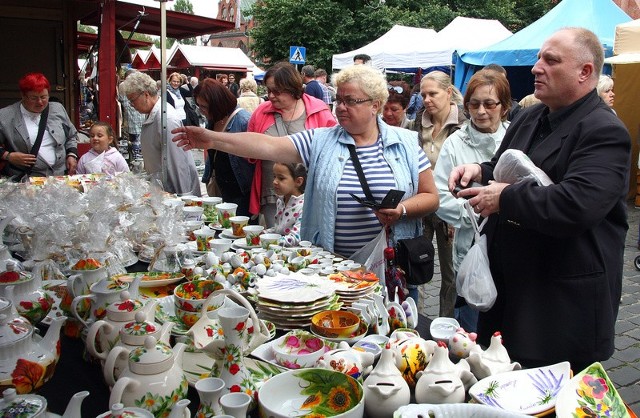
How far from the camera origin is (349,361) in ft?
5.12

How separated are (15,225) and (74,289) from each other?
3.27 ft

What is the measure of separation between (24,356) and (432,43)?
14.0 meters

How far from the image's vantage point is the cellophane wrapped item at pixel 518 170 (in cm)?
215

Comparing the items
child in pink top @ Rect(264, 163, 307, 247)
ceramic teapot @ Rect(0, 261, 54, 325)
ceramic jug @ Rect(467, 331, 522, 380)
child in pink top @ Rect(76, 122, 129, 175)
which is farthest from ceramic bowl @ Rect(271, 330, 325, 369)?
child in pink top @ Rect(76, 122, 129, 175)

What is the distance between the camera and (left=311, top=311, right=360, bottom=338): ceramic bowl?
1.84 m

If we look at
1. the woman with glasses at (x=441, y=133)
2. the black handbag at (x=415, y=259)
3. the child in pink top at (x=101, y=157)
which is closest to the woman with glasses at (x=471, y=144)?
the black handbag at (x=415, y=259)

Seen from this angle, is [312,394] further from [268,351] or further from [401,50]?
[401,50]

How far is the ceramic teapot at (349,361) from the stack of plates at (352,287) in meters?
0.51

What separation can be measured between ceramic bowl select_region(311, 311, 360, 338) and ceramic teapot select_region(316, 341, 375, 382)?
0.60 feet

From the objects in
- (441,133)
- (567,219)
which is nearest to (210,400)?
(567,219)

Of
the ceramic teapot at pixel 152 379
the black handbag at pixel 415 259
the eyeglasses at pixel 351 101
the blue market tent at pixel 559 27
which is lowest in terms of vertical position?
the black handbag at pixel 415 259

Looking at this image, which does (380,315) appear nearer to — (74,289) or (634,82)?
(74,289)

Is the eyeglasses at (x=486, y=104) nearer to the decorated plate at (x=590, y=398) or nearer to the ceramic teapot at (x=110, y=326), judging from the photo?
the decorated plate at (x=590, y=398)

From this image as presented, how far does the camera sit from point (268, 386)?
1437 millimetres
